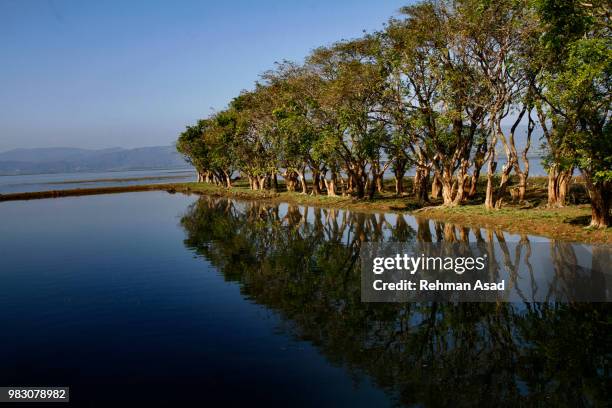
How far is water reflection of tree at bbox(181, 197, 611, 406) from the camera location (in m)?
13.4

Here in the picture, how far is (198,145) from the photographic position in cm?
10938

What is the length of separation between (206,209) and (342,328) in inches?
2033

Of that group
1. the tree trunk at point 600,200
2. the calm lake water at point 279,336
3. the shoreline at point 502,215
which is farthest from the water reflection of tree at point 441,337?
the tree trunk at point 600,200

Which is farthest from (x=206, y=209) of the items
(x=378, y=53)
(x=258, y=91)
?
(x=378, y=53)

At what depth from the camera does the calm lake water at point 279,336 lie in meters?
13.9

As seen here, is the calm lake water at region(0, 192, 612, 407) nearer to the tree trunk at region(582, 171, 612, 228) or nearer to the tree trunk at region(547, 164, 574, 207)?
the tree trunk at region(582, 171, 612, 228)

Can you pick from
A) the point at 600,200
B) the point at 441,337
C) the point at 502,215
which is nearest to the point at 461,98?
the point at 502,215

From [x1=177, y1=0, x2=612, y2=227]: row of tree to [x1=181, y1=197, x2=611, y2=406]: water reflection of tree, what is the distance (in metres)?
9.75

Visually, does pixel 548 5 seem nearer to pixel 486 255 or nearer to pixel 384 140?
pixel 486 255

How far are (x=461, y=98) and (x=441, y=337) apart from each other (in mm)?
31644

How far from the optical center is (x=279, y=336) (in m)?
18.3

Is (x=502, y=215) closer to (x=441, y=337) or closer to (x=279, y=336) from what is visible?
(x=441, y=337)

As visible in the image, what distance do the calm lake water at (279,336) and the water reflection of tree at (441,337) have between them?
6 cm

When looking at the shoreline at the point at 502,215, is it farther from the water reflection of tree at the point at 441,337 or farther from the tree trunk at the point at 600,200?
the water reflection of tree at the point at 441,337
